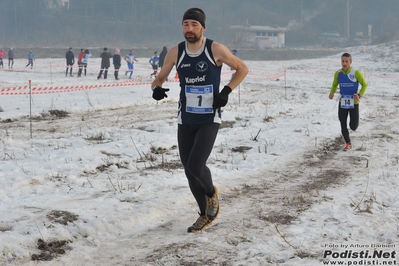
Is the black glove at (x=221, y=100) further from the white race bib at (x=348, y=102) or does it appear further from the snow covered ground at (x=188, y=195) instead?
the white race bib at (x=348, y=102)

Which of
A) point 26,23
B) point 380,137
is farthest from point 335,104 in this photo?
point 26,23

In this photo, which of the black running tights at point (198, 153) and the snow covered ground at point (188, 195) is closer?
the snow covered ground at point (188, 195)

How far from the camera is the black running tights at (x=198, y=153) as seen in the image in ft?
15.6

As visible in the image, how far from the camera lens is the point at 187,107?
16.2ft

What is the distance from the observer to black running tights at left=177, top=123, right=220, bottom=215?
4770 mm

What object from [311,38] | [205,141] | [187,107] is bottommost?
[205,141]

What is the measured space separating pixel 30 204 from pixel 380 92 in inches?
820

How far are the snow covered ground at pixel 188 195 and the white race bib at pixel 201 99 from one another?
1.13 metres

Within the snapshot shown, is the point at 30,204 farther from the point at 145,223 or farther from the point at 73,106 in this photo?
the point at 73,106

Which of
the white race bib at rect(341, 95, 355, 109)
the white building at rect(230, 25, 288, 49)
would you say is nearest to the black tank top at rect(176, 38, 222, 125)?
the white race bib at rect(341, 95, 355, 109)

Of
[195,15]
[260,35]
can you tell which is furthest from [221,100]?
[260,35]

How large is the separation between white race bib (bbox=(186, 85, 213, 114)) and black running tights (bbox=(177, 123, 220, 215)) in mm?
148

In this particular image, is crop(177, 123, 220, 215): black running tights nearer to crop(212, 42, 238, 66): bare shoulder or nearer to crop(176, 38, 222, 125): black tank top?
crop(176, 38, 222, 125): black tank top

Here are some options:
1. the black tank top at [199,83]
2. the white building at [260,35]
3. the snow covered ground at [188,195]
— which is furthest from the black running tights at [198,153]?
the white building at [260,35]
